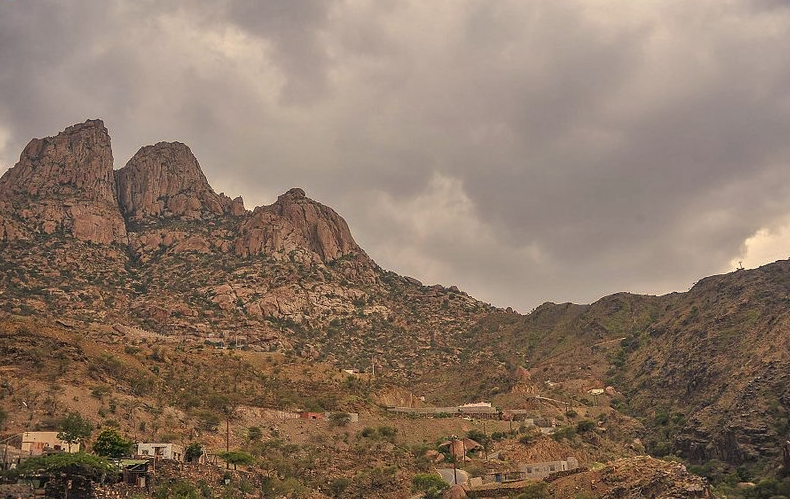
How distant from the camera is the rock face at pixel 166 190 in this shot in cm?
18075

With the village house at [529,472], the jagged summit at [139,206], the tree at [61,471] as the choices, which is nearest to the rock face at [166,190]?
the jagged summit at [139,206]

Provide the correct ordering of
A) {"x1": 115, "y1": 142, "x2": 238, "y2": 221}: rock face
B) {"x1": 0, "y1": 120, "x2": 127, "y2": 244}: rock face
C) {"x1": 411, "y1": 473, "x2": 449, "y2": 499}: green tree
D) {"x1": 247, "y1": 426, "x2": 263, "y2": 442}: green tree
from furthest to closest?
{"x1": 115, "y1": 142, "x2": 238, "y2": 221}: rock face, {"x1": 0, "y1": 120, "x2": 127, "y2": 244}: rock face, {"x1": 247, "y1": 426, "x2": 263, "y2": 442}: green tree, {"x1": 411, "y1": 473, "x2": 449, "y2": 499}: green tree

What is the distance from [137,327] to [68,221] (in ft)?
153

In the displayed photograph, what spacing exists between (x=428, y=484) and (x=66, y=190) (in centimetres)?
13234

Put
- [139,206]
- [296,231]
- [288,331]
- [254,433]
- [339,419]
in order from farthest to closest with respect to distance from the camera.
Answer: [139,206]
[296,231]
[288,331]
[339,419]
[254,433]

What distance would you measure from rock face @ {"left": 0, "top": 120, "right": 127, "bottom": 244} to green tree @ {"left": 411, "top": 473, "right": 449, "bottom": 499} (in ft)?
359

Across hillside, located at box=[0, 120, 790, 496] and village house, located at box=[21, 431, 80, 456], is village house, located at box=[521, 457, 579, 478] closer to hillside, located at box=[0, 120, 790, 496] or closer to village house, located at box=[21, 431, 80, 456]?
hillside, located at box=[0, 120, 790, 496]

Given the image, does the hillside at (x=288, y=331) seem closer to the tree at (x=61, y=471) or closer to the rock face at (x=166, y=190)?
the rock face at (x=166, y=190)

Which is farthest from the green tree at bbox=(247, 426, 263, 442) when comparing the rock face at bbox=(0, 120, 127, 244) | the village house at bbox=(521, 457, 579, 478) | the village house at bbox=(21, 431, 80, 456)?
the rock face at bbox=(0, 120, 127, 244)

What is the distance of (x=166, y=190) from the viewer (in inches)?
7313

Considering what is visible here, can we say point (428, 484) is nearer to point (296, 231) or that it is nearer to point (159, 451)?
point (159, 451)

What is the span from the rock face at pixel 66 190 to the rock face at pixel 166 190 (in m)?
5.86

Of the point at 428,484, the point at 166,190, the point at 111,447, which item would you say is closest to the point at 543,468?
the point at 428,484

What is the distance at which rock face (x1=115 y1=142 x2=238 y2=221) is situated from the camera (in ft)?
593
